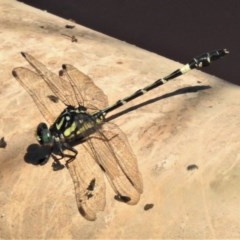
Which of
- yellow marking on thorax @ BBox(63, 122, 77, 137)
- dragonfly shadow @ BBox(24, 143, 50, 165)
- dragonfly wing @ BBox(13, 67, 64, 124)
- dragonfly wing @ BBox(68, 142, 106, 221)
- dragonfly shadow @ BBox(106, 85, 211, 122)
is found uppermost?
dragonfly shadow @ BBox(106, 85, 211, 122)

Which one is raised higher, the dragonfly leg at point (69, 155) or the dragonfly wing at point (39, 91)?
the dragonfly wing at point (39, 91)

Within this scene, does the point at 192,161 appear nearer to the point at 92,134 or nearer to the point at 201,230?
the point at 201,230

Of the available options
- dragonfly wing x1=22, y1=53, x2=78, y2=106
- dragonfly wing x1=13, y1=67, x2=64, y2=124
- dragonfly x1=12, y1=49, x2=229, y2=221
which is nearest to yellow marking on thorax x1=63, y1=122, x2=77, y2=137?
dragonfly x1=12, y1=49, x2=229, y2=221

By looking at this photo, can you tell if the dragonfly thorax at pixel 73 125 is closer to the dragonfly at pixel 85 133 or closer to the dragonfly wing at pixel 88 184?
the dragonfly at pixel 85 133

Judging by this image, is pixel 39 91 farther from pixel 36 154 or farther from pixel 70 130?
pixel 36 154

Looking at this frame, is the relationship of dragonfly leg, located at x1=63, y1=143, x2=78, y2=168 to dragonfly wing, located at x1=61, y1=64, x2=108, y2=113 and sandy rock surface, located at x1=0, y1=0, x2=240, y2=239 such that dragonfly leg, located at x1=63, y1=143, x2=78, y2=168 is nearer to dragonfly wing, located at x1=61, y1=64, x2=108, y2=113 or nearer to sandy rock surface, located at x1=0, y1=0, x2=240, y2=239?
sandy rock surface, located at x1=0, y1=0, x2=240, y2=239

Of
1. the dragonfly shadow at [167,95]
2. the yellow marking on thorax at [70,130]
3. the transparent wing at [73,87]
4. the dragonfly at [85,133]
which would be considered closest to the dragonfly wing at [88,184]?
the dragonfly at [85,133]

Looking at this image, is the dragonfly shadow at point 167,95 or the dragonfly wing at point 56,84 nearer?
the dragonfly shadow at point 167,95
